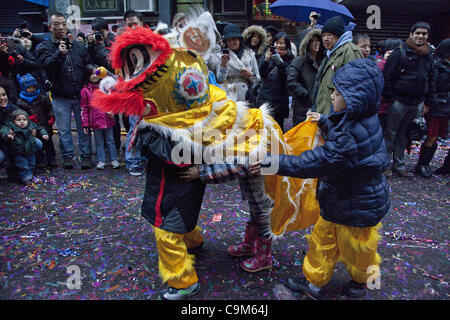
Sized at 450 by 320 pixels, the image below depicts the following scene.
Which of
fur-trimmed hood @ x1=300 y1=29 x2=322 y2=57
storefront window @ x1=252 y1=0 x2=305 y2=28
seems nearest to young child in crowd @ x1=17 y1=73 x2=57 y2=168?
fur-trimmed hood @ x1=300 y1=29 x2=322 y2=57

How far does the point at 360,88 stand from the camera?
6.34 ft

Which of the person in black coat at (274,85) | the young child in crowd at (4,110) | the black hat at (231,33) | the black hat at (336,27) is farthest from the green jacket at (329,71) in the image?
the young child in crowd at (4,110)

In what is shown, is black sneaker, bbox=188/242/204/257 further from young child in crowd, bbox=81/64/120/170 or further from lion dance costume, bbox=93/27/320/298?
young child in crowd, bbox=81/64/120/170

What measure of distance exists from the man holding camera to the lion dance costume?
3.20 m

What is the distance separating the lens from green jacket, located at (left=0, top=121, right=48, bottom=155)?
4.50 meters

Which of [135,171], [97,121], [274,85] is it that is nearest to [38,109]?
[97,121]

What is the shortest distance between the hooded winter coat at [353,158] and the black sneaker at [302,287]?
61 cm

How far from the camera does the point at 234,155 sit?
2131mm

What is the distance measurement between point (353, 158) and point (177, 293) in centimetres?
154

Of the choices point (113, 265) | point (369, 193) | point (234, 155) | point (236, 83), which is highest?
point (236, 83)

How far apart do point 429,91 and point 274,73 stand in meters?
2.39

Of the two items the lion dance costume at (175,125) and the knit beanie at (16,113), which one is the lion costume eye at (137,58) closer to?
the lion dance costume at (175,125)

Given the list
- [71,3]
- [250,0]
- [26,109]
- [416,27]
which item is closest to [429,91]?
[416,27]

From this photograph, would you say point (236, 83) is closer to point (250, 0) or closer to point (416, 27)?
point (416, 27)
